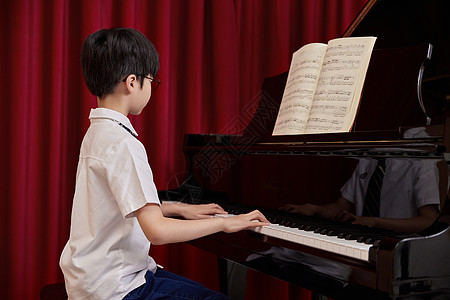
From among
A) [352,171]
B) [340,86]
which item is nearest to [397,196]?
[352,171]

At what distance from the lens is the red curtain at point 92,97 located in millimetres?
2479

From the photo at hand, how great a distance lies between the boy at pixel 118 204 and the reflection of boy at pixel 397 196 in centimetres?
34

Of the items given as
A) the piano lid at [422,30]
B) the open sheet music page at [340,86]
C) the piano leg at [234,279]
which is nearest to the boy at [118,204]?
the open sheet music page at [340,86]

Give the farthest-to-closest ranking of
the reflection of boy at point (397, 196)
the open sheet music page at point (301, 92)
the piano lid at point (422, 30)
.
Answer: the piano lid at point (422, 30), the open sheet music page at point (301, 92), the reflection of boy at point (397, 196)

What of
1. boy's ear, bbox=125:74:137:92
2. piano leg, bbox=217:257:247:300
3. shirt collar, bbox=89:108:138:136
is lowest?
piano leg, bbox=217:257:247:300

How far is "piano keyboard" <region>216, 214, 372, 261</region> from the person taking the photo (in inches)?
46.0

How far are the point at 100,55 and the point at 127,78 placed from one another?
0.11 meters

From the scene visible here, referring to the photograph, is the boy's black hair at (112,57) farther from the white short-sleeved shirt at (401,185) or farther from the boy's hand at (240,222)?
the white short-sleeved shirt at (401,185)

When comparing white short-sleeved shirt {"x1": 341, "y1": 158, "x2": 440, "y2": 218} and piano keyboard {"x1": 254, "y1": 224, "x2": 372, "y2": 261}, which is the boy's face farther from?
white short-sleeved shirt {"x1": 341, "y1": 158, "x2": 440, "y2": 218}

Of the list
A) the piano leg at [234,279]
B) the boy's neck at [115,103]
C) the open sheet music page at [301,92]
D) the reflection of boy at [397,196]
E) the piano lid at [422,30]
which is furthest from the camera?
the piano leg at [234,279]

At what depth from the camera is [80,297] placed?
1.28 meters

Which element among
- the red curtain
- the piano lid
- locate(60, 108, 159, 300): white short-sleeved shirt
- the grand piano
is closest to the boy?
locate(60, 108, 159, 300): white short-sleeved shirt

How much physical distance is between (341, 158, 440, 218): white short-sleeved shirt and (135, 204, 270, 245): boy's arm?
0.45m

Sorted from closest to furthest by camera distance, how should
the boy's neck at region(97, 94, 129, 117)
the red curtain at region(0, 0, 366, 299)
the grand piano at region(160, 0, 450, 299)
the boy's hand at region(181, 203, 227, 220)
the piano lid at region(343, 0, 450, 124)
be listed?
1. the grand piano at region(160, 0, 450, 299)
2. the boy's neck at region(97, 94, 129, 117)
3. the boy's hand at region(181, 203, 227, 220)
4. the piano lid at region(343, 0, 450, 124)
5. the red curtain at region(0, 0, 366, 299)
